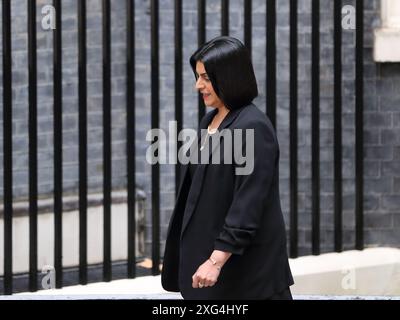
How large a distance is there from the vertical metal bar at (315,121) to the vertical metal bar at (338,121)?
0.14 metres

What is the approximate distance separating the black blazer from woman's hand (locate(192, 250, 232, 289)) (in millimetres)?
35

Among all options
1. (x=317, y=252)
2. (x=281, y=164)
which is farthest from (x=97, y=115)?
(x=317, y=252)

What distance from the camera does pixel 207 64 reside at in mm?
5203

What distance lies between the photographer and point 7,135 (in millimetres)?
7496

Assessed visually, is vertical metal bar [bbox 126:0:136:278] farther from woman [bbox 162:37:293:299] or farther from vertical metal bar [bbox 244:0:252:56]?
woman [bbox 162:37:293:299]

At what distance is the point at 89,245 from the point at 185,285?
3667 millimetres

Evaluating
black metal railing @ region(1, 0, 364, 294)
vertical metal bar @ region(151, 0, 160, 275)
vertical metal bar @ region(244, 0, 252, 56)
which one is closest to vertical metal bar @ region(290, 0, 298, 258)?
black metal railing @ region(1, 0, 364, 294)

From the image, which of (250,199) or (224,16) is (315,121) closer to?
(224,16)

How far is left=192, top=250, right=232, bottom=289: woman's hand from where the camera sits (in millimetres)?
5004

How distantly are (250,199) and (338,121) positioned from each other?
3207 mm
